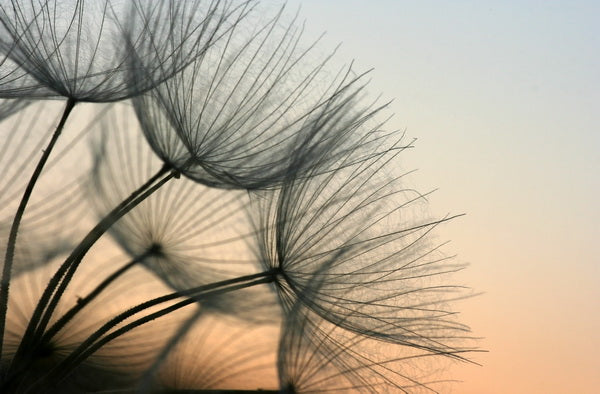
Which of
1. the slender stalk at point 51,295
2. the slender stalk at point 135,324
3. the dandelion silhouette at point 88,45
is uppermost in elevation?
the dandelion silhouette at point 88,45

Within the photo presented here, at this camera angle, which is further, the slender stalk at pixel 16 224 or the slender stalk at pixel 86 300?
the slender stalk at pixel 86 300

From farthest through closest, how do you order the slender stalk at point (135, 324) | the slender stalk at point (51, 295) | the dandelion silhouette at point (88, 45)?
1. the dandelion silhouette at point (88, 45)
2. the slender stalk at point (51, 295)
3. the slender stalk at point (135, 324)

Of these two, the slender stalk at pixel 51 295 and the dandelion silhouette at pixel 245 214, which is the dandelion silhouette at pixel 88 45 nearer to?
the dandelion silhouette at pixel 245 214

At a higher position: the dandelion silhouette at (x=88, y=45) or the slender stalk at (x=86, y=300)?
the dandelion silhouette at (x=88, y=45)

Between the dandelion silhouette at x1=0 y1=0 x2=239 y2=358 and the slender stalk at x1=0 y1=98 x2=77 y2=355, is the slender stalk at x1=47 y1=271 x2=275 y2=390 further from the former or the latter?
the dandelion silhouette at x1=0 y1=0 x2=239 y2=358

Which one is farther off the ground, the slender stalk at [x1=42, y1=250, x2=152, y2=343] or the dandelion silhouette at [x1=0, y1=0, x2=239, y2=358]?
the dandelion silhouette at [x1=0, y1=0, x2=239, y2=358]

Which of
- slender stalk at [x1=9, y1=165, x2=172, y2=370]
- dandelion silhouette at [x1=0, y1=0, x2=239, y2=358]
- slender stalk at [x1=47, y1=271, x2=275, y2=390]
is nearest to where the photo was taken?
slender stalk at [x1=47, y1=271, x2=275, y2=390]

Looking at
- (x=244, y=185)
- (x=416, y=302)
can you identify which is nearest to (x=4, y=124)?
(x=244, y=185)

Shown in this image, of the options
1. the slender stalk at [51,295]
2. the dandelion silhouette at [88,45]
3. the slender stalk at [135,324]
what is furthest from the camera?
the dandelion silhouette at [88,45]

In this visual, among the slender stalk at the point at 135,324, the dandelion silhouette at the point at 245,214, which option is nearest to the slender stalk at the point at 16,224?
the dandelion silhouette at the point at 245,214

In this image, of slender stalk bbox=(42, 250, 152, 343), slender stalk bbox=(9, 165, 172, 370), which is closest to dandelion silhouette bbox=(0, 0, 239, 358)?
slender stalk bbox=(9, 165, 172, 370)
